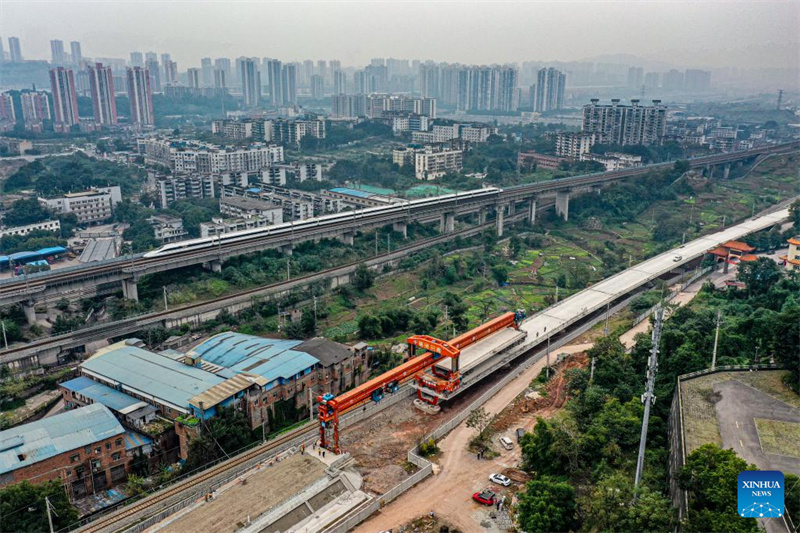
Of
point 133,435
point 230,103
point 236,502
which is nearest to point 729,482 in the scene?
point 236,502

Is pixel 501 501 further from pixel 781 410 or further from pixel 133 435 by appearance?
pixel 133 435

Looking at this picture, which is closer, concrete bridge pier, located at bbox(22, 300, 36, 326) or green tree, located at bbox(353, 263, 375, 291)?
concrete bridge pier, located at bbox(22, 300, 36, 326)

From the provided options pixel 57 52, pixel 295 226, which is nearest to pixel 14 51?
pixel 57 52

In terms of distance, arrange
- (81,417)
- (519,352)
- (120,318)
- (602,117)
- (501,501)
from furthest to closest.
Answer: (602,117)
(120,318)
(519,352)
(81,417)
(501,501)

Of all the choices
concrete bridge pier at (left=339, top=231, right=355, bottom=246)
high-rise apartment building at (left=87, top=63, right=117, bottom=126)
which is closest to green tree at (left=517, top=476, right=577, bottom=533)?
concrete bridge pier at (left=339, top=231, right=355, bottom=246)

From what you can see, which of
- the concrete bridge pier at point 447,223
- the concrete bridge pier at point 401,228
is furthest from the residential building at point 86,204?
the concrete bridge pier at point 447,223

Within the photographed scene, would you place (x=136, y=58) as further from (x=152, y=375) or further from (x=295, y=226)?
(x=152, y=375)

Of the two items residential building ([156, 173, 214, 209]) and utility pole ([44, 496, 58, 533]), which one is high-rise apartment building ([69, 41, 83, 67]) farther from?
utility pole ([44, 496, 58, 533])

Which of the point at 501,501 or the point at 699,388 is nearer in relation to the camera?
the point at 501,501
